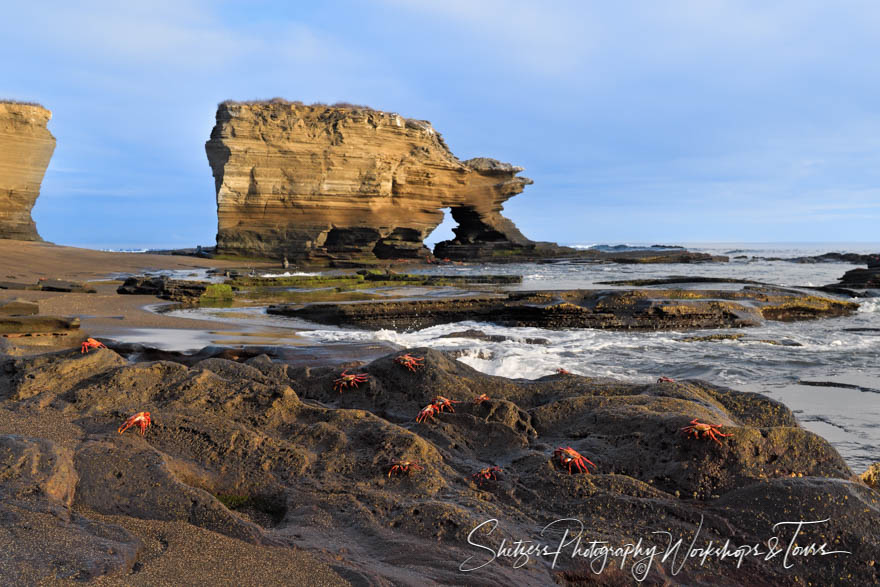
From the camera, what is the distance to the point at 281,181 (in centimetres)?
3909

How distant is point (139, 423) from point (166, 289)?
13928 mm

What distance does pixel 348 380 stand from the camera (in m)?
5.49

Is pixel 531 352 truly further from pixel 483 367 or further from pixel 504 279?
pixel 504 279

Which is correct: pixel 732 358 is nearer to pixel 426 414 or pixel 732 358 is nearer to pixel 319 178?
pixel 426 414

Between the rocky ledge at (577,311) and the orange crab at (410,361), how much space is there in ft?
24.9

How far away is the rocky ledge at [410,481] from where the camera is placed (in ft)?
9.23

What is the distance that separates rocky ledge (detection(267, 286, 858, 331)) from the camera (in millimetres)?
13367

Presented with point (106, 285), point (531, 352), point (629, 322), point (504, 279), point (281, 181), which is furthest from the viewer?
point (281, 181)

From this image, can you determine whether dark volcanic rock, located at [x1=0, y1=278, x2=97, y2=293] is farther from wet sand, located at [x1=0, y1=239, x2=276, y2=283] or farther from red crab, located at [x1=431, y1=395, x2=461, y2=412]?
red crab, located at [x1=431, y1=395, x2=461, y2=412]

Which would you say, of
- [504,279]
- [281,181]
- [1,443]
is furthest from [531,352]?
[281,181]

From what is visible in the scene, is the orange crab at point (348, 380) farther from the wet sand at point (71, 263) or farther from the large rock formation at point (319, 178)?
the large rock formation at point (319, 178)

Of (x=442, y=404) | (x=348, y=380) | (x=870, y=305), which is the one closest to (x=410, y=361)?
(x=348, y=380)

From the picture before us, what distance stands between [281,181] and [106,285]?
20837 mm

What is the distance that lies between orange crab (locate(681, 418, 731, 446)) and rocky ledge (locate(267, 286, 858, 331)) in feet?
31.2
